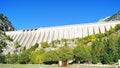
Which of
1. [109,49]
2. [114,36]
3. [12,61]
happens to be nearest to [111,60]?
[109,49]

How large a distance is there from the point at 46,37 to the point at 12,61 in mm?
38386

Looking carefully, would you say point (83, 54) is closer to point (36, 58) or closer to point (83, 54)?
point (83, 54)

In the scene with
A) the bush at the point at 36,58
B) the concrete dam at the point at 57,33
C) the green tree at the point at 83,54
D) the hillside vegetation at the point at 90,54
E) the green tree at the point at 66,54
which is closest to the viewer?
the hillside vegetation at the point at 90,54

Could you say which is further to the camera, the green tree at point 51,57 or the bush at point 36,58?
the bush at point 36,58

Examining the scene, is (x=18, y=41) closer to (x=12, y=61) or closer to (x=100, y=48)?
(x=12, y=61)

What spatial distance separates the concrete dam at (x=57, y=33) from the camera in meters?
117

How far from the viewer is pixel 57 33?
12550 centimetres

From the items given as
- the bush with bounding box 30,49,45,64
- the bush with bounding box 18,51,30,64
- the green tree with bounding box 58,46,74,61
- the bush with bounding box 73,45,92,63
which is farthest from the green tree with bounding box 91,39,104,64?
the bush with bounding box 18,51,30,64

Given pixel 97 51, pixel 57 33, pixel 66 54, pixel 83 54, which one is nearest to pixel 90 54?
pixel 83 54

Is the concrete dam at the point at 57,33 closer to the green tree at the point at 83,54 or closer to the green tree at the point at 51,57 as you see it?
the green tree at the point at 83,54

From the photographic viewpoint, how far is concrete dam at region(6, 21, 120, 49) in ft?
383

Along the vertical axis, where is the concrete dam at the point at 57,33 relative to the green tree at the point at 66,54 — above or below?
above

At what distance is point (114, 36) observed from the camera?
255 feet

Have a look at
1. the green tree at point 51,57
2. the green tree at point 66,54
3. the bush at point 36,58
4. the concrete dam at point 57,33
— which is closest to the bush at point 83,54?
the green tree at point 66,54
